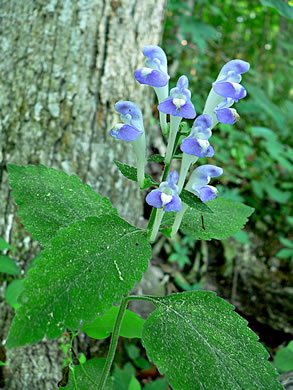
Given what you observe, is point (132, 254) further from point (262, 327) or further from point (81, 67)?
point (262, 327)

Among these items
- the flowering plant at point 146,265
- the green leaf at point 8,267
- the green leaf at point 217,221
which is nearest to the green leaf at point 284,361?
the green leaf at point 217,221

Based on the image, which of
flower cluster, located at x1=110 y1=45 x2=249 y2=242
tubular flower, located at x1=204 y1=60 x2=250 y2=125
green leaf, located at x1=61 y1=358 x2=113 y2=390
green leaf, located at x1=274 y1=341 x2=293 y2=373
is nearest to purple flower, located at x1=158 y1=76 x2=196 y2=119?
flower cluster, located at x1=110 y1=45 x2=249 y2=242

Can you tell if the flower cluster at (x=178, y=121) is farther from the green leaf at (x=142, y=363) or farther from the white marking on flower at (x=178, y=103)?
the green leaf at (x=142, y=363)

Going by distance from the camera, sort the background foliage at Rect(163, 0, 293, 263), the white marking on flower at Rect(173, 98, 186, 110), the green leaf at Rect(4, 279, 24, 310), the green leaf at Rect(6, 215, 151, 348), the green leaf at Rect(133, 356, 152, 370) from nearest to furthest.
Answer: the green leaf at Rect(6, 215, 151, 348)
the white marking on flower at Rect(173, 98, 186, 110)
the green leaf at Rect(4, 279, 24, 310)
the green leaf at Rect(133, 356, 152, 370)
the background foliage at Rect(163, 0, 293, 263)

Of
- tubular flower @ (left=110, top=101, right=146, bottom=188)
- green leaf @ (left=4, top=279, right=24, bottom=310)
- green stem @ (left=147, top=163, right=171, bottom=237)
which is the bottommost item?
green leaf @ (left=4, top=279, right=24, bottom=310)

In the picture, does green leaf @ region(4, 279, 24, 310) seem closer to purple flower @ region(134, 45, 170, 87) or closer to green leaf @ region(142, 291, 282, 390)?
green leaf @ region(142, 291, 282, 390)

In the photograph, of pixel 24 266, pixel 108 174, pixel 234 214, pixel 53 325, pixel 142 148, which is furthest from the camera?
pixel 108 174

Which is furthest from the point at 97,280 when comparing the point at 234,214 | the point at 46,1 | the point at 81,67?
the point at 46,1
